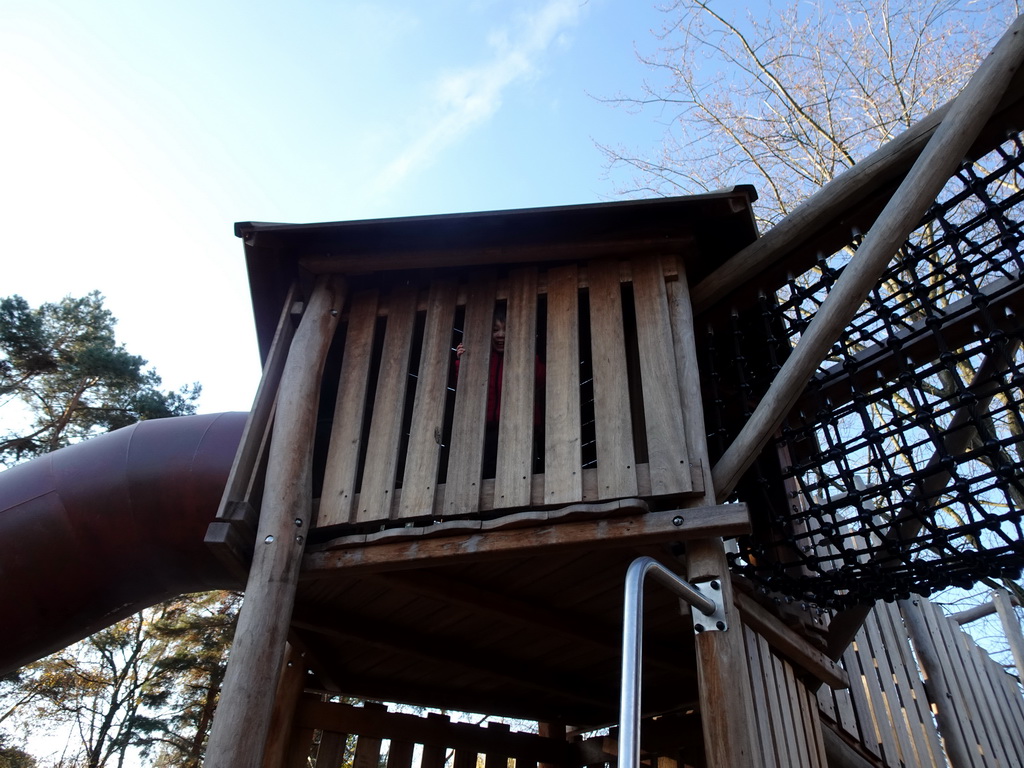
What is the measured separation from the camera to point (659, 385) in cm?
358

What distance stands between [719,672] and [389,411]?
191cm

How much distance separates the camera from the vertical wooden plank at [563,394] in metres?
3.35

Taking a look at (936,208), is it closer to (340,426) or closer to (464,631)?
(340,426)

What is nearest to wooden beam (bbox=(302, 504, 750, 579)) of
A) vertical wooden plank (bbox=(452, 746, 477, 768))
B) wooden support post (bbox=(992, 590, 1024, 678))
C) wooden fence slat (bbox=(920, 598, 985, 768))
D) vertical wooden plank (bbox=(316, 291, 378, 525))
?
vertical wooden plank (bbox=(316, 291, 378, 525))

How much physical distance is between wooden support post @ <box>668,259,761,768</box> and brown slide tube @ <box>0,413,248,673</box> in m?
2.33

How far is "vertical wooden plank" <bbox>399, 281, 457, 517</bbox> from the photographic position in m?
3.53

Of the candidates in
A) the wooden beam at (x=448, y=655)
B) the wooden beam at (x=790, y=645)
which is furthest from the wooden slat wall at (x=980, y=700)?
the wooden beam at (x=448, y=655)

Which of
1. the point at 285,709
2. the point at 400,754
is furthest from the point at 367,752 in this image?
the point at 285,709

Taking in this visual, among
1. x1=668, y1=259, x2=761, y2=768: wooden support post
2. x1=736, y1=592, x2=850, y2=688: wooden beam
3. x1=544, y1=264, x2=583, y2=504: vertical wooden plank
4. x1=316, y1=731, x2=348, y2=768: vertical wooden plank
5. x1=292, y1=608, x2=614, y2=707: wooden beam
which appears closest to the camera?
x1=668, y1=259, x2=761, y2=768: wooden support post

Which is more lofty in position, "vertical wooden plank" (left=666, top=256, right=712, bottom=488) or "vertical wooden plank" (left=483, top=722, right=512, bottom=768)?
"vertical wooden plank" (left=666, top=256, right=712, bottom=488)

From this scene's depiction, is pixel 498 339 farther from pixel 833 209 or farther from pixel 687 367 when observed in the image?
pixel 833 209

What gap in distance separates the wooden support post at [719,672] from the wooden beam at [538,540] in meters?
0.11

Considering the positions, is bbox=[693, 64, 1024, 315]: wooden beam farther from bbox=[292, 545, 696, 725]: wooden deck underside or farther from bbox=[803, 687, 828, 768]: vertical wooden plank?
bbox=[803, 687, 828, 768]: vertical wooden plank

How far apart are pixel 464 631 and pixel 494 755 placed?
131 cm
